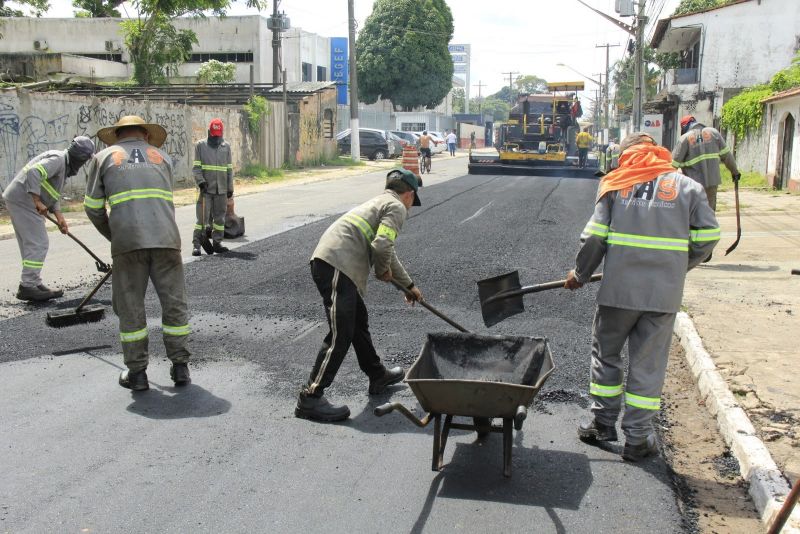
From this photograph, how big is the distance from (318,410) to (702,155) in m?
6.32

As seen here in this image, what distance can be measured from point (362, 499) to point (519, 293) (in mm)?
1769

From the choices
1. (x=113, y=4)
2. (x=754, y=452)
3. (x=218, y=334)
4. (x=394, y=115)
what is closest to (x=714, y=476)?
(x=754, y=452)

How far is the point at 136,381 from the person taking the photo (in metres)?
5.27

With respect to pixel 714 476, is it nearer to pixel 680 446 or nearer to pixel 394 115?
pixel 680 446

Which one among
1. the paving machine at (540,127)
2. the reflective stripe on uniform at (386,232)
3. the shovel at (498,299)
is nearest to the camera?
the reflective stripe on uniform at (386,232)

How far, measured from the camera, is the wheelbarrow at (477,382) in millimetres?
3846

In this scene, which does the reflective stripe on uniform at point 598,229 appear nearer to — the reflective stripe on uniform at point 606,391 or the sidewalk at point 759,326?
the reflective stripe on uniform at point 606,391

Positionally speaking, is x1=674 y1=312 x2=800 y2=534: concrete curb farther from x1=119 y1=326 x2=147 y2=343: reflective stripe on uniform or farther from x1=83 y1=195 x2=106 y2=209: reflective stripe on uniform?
x1=83 y1=195 x2=106 y2=209: reflective stripe on uniform

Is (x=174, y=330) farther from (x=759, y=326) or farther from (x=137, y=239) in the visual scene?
(x=759, y=326)

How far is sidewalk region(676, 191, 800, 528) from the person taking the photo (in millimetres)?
4809

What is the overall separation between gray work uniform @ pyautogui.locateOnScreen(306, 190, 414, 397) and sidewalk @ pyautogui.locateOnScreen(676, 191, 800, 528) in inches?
91.7

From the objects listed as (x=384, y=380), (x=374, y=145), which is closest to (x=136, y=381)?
(x=384, y=380)


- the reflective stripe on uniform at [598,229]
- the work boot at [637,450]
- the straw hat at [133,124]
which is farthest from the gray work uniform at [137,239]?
the work boot at [637,450]

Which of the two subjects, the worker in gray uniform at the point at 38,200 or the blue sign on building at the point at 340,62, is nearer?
the worker in gray uniform at the point at 38,200
